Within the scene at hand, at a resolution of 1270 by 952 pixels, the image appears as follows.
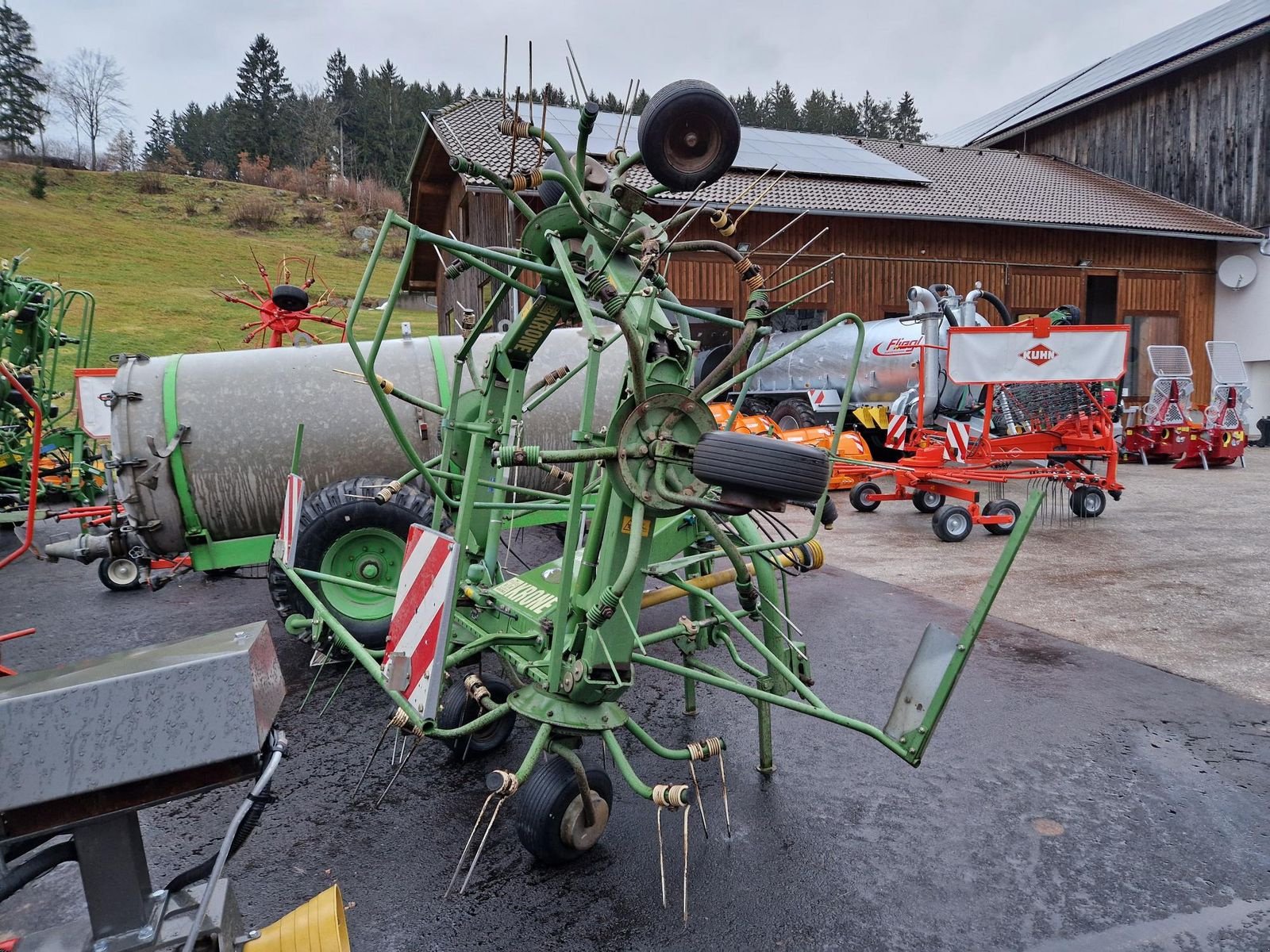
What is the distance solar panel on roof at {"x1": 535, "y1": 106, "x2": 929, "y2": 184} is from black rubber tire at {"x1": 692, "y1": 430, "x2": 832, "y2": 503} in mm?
12717

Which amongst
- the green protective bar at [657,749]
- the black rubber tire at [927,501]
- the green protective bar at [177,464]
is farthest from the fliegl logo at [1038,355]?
the green protective bar at [177,464]

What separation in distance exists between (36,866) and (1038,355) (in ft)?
28.7

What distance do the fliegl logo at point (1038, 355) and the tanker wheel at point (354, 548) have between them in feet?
20.7

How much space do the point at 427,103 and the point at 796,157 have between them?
45.2 meters

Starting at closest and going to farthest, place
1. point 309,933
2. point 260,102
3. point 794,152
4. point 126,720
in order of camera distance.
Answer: point 126,720, point 309,933, point 794,152, point 260,102

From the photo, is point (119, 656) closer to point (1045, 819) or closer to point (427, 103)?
point (1045, 819)

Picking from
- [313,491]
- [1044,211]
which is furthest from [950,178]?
[313,491]

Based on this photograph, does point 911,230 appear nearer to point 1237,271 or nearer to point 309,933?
point 1237,271

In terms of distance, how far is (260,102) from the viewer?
56875 mm

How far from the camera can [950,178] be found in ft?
59.9

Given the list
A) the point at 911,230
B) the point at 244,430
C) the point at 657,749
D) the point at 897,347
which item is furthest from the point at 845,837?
the point at 911,230

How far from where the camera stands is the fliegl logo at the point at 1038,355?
816 centimetres

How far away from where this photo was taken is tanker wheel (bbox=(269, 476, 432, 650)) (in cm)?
460

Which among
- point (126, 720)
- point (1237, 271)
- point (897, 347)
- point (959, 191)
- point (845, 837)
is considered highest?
point (959, 191)
